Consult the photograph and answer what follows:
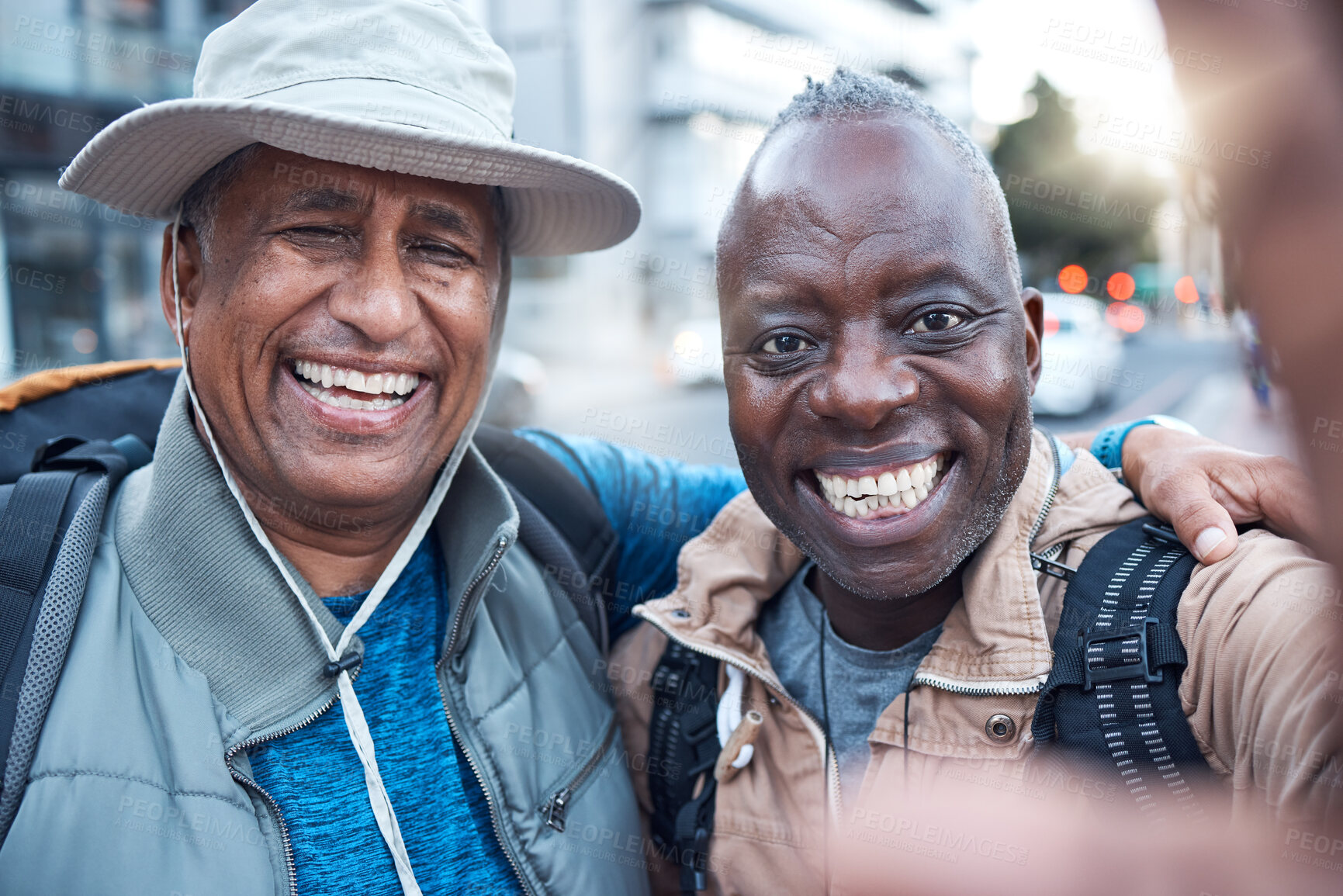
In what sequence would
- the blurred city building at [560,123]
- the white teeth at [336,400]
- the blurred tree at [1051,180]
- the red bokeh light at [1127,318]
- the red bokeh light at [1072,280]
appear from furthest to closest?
the blurred tree at [1051,180] → the red bokeh light at [1072,280] → the red bokeh light at [1127,318] → the blurred city building at [560,123] → the white teeth at [336,400]

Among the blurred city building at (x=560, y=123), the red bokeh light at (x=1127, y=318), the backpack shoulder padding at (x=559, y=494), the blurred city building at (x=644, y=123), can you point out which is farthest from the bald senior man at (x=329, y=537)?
the red bokeh light at (x=1127, y=318)

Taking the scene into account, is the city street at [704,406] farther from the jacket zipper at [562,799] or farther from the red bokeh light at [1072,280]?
the red bokeh light at [1072,280]

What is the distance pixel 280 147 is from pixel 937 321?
145 centimetres

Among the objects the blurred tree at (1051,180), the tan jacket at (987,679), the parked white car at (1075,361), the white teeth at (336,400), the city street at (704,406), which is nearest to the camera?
the tan jacket at (987,679)

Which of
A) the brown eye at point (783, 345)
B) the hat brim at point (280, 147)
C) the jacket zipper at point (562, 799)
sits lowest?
the jacket zipper at point (562, 799)

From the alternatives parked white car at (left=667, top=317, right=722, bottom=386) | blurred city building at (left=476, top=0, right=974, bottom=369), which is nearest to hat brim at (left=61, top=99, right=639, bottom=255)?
parked white car at (left=667, top=317, right=722, bottom=386)

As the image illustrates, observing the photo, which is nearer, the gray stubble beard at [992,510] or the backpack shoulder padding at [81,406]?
the gray stubble beard at [992,510]

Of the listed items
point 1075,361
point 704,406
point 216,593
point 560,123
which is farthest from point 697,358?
point 216,593

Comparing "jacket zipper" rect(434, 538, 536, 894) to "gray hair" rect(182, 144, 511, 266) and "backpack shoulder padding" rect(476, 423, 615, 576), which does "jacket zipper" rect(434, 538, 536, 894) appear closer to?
"backpack shoulder padding" rect(476, 423, 615, 576)

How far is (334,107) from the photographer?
1.94 meters

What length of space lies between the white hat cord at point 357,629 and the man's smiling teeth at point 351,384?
27cm

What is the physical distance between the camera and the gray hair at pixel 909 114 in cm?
200

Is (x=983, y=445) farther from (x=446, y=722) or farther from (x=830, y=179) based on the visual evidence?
(x=446, y=722)

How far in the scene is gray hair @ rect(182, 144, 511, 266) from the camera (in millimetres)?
2059
